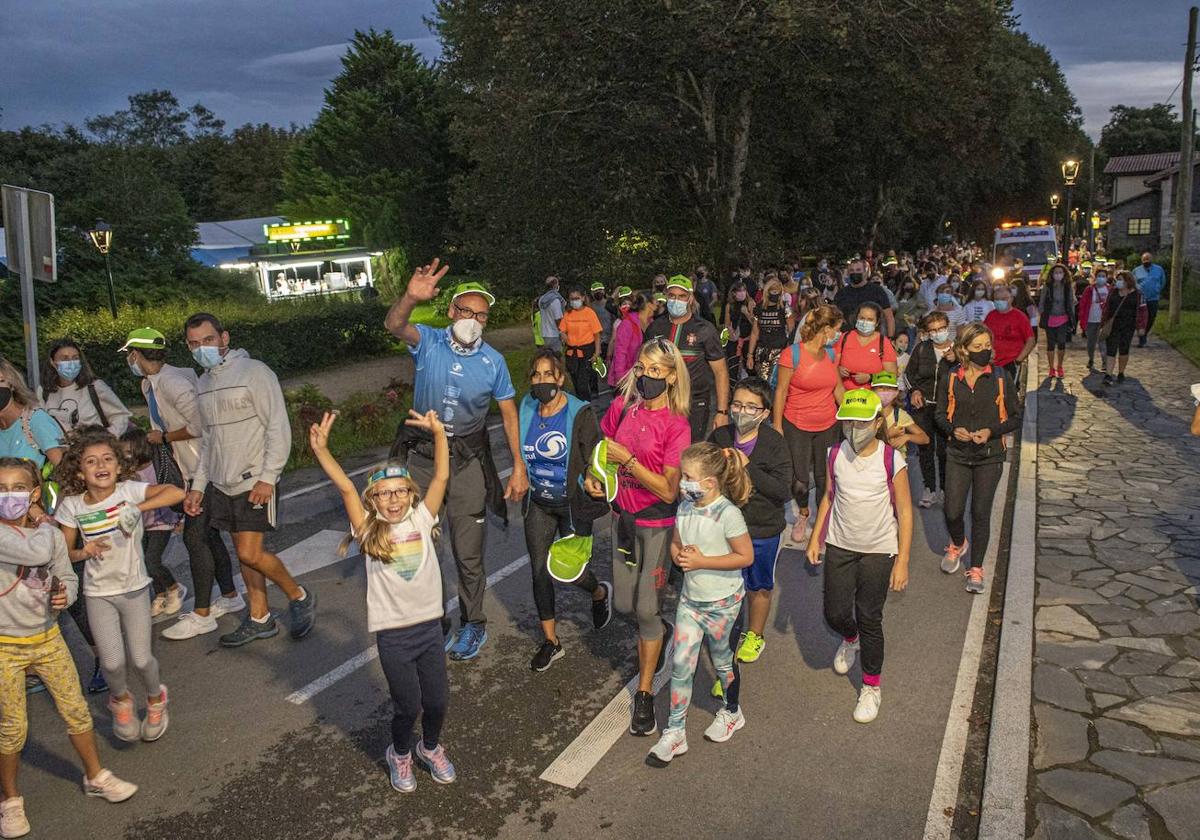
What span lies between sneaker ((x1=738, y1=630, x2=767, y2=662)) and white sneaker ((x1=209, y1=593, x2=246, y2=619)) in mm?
3619

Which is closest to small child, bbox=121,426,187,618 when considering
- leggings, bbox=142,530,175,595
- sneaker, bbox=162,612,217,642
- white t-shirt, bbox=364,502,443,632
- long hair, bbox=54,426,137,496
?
leggings, bbox=142,530,175,595

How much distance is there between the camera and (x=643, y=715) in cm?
473

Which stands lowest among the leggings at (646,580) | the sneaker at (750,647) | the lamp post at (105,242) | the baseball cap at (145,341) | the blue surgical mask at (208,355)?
the sneaker at (750,647)

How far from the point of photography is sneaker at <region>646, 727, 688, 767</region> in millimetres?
4461

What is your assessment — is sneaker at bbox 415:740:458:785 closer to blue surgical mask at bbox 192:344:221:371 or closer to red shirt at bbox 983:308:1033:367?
blue surgical mask at bbox 192:344:221:371

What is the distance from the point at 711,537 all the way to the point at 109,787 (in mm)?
3101

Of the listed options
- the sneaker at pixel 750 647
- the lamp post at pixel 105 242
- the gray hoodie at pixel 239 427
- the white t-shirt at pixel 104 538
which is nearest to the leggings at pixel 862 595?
the sneaker at pixel 750 647

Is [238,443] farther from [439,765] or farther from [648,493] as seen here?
[648,493]

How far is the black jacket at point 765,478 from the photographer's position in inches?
200

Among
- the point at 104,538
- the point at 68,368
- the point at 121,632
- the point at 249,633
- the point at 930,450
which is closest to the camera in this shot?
the point at 104,538

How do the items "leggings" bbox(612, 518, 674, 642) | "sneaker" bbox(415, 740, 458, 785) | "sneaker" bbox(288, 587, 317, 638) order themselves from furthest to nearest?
"sneaker" bbox(288, 587, 317, 638) → "leggings" bbox(612, 518, 674, 642) → "sneaker" bbox(415, 740, 458, 785)

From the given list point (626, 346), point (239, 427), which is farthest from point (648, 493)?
point (626, 346)

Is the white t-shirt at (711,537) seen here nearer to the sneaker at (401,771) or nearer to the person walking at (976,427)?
the sneaker at (401,771)

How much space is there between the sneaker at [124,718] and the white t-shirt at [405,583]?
1.70 m
